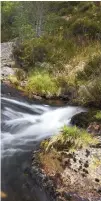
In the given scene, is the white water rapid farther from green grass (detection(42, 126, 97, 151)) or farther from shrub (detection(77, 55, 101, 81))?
shrub (detection(77, 55, 101, 81))

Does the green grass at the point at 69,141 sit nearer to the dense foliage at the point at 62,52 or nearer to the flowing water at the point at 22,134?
the flowing water at the point at 22,134

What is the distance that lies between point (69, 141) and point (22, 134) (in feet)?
5.33

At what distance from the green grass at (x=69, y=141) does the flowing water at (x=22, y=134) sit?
0.47m

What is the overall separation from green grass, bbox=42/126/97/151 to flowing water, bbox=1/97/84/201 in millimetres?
470

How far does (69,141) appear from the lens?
22.5 ft

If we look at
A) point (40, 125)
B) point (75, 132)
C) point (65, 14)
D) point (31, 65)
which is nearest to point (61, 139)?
point (75, 132)

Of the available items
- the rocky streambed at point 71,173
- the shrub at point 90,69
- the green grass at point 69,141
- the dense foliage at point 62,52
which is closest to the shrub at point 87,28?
the dense foliage at point 62,52

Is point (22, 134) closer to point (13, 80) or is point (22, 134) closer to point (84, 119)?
point (84, 119)

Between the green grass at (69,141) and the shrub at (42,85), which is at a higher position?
the green grass at (69,141)

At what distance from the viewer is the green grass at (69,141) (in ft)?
22.3

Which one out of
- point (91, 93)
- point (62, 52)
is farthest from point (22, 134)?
point (62, 52)

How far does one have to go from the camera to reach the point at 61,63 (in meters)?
Result: 13.5

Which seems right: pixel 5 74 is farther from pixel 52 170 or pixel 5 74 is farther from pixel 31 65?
pixel 52 170

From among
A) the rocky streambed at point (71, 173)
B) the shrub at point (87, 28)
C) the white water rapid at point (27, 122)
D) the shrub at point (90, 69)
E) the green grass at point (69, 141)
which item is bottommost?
the white water rapid at point (27, 122)
